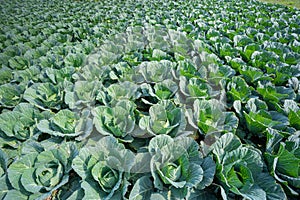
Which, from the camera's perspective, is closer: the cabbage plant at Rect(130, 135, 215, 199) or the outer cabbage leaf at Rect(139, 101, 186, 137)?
the cabbage plant at Rect(130, 135, 215, 199)

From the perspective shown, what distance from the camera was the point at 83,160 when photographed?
175 centimetres

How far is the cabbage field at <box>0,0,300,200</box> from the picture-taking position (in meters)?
1.67

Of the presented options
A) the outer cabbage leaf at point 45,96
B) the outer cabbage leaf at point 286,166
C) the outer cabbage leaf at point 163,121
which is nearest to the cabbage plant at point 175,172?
the outer cabbage leaf at point 163,121

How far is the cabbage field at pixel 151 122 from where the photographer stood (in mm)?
1667

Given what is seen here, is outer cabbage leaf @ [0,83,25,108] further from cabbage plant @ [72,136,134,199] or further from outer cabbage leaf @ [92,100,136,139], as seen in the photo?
cabbage plant @ [72,136,134,199]

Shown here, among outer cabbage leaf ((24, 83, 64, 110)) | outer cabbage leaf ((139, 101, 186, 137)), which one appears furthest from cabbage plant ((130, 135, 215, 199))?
outer cabbage leaf ((24, 83, 64, 110))

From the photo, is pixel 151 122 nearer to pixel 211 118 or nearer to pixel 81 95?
pixel 211 118

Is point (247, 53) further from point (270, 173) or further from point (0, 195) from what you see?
point (0, 195)

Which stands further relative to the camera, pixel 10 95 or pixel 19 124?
pixel 10 95

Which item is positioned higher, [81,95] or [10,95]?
[81,95]

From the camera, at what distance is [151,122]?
2057 millimetres

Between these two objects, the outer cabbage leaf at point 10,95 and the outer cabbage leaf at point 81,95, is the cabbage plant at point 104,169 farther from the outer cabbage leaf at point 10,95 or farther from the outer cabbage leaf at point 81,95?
the outer cabbage leaf at point 10,95

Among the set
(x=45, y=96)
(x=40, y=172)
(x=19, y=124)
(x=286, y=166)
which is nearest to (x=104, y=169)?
(x=40, y=172)

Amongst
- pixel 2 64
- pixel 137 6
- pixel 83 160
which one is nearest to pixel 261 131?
pixel 83 160
